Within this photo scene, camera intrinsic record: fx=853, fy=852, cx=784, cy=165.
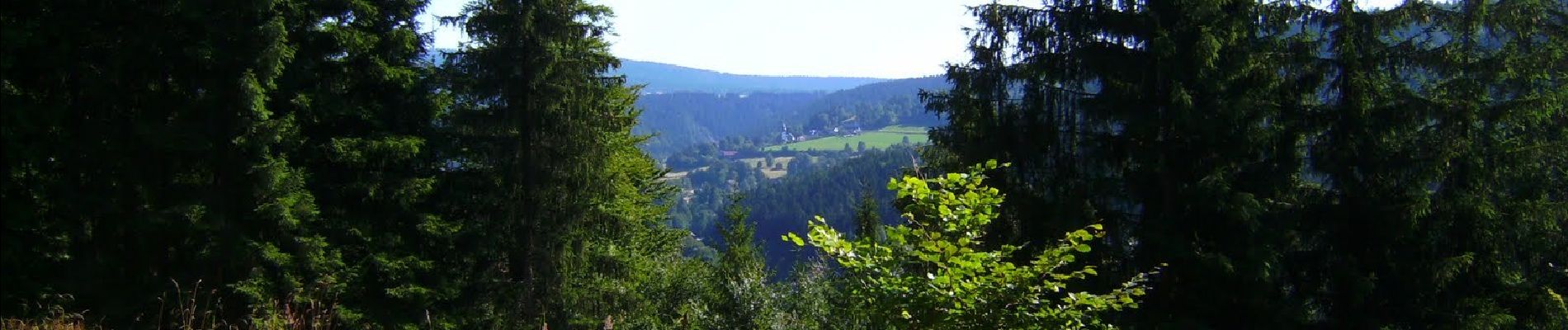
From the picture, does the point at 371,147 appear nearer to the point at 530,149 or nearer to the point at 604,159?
the point at 530,149

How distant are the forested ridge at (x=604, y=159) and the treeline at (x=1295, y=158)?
0.05m

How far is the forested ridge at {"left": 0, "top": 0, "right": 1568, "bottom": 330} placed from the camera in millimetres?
10188

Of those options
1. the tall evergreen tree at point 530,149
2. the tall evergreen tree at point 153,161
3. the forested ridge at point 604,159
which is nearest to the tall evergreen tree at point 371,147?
the forested ridge at point 604,159

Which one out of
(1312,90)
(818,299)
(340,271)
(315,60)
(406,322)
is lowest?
(818,299)

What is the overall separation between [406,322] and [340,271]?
1.20m

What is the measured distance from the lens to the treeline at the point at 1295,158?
10883 millimetres

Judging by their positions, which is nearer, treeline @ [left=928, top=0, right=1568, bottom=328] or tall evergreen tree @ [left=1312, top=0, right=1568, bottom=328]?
treeline @ [left=928, top=0, right=1568, bottom=328]

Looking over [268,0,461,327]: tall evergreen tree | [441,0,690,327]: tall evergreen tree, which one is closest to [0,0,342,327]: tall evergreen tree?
[268,0,461,327]: tall evergreen tree

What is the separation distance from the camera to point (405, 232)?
12141 millimetres

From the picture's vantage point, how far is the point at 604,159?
13344 mm

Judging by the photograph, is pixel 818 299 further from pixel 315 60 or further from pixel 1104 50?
pixel 315 60

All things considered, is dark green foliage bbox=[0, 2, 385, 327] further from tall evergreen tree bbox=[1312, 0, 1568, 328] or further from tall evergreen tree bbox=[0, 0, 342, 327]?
tall evergreen tree bbox=[1312, 0, 1568, 328]

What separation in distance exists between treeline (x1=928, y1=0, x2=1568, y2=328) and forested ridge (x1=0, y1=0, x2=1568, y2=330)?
5 cm

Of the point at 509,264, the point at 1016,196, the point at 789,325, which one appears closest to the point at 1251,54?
the point at 1016,196
